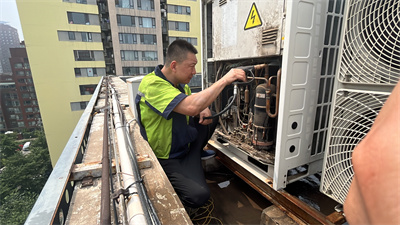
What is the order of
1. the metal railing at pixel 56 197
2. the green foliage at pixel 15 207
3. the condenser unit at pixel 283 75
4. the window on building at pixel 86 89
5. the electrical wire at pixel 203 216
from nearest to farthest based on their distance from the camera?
1. the metal railing at pixel 56 197
2. the condenser unit at pixel 283 75
3. the electrical wire at pixel 203 216
4. the green foliage at pixel 15 207
5. the window on building at pixel 86 89

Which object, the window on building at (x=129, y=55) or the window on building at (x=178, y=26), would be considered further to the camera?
the window on building at (x=178, y=26)

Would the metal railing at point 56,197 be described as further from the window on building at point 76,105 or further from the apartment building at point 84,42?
the window on building at point 76,105

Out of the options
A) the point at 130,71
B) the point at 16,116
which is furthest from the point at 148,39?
the point at 16,116

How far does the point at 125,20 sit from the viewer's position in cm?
2147

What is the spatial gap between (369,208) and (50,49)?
24.9 m

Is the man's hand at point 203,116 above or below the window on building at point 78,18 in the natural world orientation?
below

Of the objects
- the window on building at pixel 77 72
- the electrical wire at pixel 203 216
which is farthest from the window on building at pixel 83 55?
the electrical wire at pixel 203 216

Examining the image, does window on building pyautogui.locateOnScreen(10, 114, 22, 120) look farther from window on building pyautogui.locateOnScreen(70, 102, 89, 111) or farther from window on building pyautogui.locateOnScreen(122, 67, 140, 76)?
window on building pyautogui.locateOnScreen(122, 67, 140, 76)

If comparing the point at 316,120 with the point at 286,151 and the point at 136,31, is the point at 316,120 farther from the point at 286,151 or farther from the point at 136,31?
the point at 136,31

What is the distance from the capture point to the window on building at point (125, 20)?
21141mm

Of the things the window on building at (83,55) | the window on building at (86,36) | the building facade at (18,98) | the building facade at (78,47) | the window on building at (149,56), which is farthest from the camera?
the building facade at (18,98)

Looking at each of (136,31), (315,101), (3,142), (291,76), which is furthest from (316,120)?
(3,142)

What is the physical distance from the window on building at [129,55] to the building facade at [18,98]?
23.3 metres

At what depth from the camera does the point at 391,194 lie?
293 millimetres
